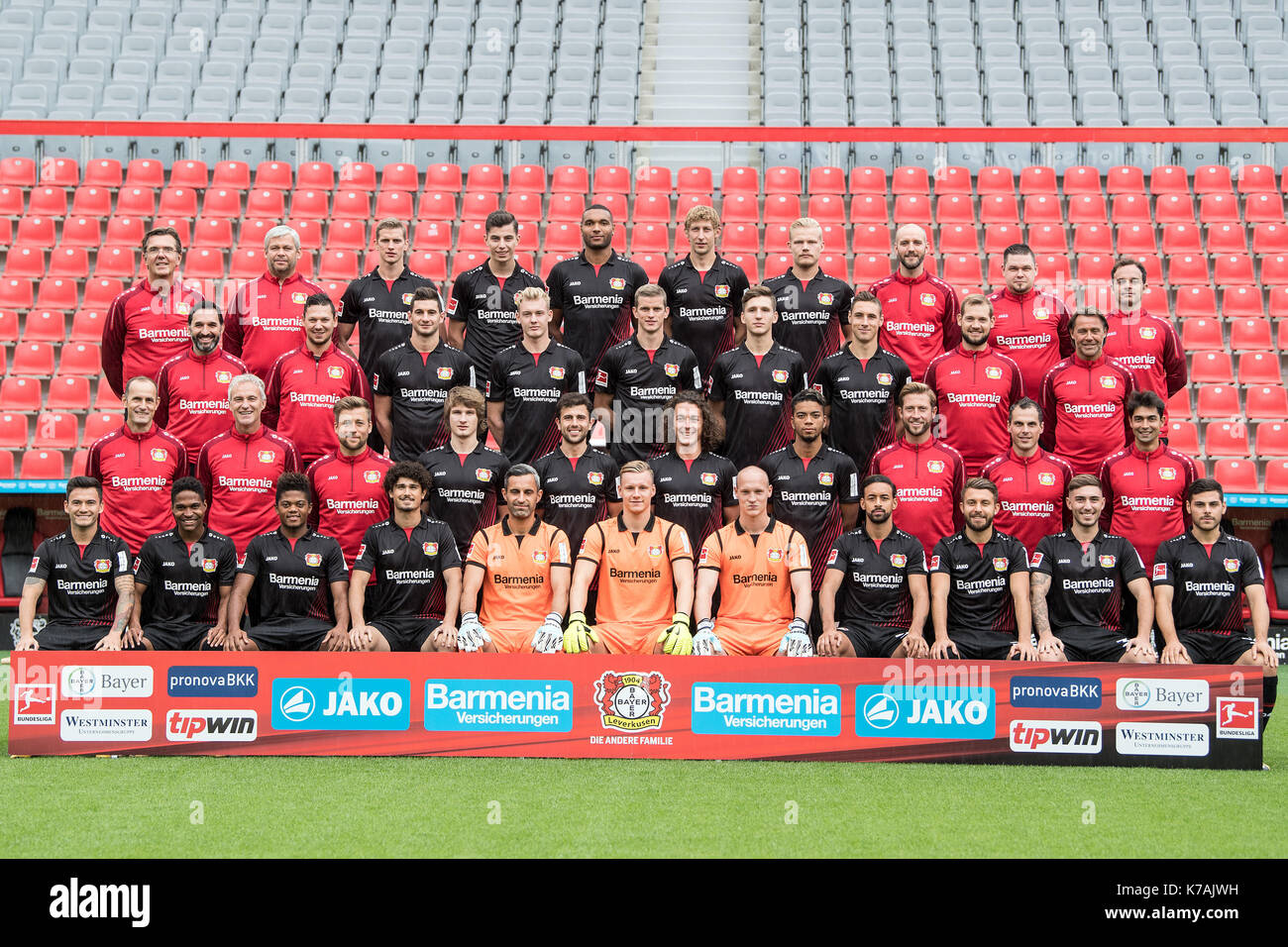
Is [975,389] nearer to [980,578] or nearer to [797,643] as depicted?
[980,578]

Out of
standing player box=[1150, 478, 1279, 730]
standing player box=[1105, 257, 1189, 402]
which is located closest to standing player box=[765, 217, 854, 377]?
standing player box=[1105, 257, 1189, 402]

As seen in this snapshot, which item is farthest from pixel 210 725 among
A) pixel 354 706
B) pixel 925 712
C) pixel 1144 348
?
pixel 1144 348

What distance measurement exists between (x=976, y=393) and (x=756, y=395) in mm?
1518

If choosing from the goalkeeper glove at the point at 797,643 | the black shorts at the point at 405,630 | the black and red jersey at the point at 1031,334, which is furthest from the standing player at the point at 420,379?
the black and red jersey at the point at 1031,334

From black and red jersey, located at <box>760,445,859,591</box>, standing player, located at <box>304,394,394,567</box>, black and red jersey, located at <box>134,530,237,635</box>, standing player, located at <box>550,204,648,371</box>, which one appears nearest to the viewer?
black and red jersey, located at <box>134,530,237,635</box>

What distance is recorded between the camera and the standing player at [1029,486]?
8.89 metres

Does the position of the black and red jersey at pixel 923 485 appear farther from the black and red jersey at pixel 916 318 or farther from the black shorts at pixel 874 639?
the black and red jersey at pixel 916 318

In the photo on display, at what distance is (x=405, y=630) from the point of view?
8.67m

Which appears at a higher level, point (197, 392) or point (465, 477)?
point (197, 392)

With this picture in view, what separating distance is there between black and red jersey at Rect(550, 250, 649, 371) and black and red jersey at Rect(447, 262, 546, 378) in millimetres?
200

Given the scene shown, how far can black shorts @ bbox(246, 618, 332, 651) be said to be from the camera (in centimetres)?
872

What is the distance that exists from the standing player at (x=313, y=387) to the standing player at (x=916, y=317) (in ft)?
12.2

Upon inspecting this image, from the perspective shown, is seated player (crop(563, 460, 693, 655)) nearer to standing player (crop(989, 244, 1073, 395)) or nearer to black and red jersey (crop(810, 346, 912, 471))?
black and red jersey (crop(810, 346, 912, 471))

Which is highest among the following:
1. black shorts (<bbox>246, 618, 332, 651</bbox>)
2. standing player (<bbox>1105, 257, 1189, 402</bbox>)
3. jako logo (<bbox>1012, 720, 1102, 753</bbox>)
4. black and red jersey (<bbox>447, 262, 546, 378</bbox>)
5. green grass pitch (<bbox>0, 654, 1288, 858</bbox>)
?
black and red jersey (<bbox>447, 262, 546, 378</bbox>)
